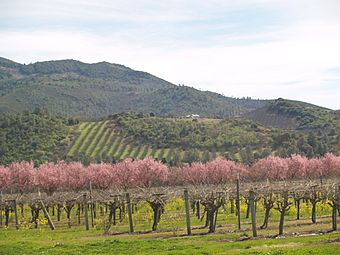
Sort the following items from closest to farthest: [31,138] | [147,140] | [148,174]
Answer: [148,174] → [31,138] → [147,140]

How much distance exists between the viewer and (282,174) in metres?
81.1

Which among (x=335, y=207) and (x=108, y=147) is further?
(x=108, y=147)

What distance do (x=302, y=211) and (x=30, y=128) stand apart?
114 meters

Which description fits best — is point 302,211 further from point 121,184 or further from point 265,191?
point 121,184

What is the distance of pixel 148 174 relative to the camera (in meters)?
81.6

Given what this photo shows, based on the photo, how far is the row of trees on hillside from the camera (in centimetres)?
7712

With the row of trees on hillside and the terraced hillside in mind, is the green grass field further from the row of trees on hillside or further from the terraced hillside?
the terraced hillside

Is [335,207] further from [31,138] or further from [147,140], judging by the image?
[147,140]

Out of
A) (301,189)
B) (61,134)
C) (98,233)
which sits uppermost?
(61,134)

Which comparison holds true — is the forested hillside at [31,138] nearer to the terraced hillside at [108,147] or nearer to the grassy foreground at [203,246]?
the terraced hillside at [108,147]

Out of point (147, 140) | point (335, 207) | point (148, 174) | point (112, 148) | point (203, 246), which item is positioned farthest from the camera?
point (147, 140)

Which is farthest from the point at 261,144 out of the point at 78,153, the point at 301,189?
the point at 301,189

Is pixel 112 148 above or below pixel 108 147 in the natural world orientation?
below

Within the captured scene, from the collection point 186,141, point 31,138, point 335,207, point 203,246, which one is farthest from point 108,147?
point 203,246
